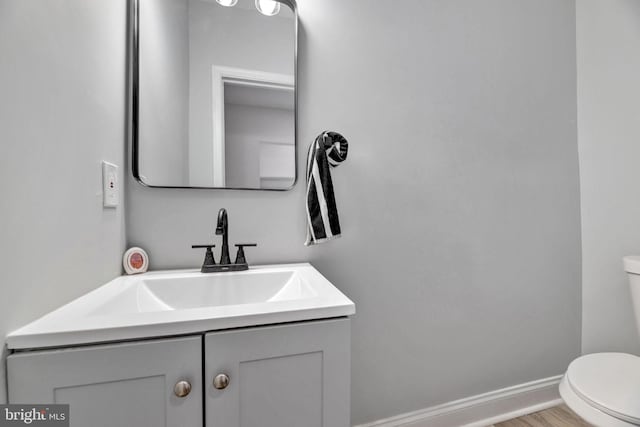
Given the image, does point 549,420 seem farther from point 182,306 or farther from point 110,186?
point 110,186

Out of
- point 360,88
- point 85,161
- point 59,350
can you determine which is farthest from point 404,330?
point 85,161

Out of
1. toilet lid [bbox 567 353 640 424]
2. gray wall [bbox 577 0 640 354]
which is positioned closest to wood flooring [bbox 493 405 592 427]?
gray wall [bbox 577 0 640 354]

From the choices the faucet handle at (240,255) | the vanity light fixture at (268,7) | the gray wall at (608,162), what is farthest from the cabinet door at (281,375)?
the gray wall at (608,162)

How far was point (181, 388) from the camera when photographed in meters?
0.55

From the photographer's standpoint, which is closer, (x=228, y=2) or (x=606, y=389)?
(x=606, y=389)

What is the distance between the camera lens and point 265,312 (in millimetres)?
604

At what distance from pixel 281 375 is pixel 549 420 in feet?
5.42

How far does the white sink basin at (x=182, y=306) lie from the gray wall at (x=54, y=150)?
50 mm

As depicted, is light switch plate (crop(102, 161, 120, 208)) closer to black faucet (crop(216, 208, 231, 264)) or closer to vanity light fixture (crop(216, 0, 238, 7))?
Result: black faucet (crop(216, 208, 231, 264))

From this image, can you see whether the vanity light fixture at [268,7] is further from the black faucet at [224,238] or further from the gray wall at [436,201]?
the black faucet at [224,238]

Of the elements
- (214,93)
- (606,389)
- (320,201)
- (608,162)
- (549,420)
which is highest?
(214,93)

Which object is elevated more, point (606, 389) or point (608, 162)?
point (608, 162)

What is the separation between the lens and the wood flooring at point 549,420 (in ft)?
4.66

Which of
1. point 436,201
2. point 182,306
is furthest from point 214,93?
point 436,201
